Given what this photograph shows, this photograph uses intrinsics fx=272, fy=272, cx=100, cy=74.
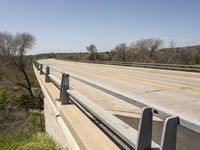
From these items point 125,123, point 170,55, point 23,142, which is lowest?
point 23,142

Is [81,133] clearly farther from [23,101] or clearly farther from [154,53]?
[154,53]

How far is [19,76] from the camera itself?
5403 cm

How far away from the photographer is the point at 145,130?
3039 mm

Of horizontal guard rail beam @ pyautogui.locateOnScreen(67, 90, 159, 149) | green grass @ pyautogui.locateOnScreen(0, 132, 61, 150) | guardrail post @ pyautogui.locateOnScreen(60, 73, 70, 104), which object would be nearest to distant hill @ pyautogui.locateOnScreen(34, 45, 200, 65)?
green grass @ pyautogui.locateOnScreen(0, 132, 61, 150)

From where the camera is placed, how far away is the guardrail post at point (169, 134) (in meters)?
2.51

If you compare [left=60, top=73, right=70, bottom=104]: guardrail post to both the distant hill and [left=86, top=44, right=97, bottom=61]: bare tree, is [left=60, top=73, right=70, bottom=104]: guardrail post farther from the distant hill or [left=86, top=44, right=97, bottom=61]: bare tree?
[left=86, top=44, right=97, bottom=61]: bare tree

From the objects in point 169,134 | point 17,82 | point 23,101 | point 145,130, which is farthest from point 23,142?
point 17,82

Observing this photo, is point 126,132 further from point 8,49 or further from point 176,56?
point 8,49

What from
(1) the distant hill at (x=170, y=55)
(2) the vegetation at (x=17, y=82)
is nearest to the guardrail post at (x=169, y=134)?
(2) the vegetation at (x=17, y=82)

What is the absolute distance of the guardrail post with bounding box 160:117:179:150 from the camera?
8.24 feet

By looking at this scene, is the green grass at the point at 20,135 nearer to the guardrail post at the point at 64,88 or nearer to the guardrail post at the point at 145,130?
the guardrail post at the point at 64,88

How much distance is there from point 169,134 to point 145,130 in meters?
0.50

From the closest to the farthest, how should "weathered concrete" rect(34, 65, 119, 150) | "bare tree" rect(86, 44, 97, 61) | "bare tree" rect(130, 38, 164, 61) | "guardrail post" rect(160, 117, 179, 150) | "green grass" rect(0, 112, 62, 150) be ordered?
"guardrail post" rect(160, 117, 179, 150) < "weathered concrete" rect(34, 65, 119, 150) < "green grass" rect(0, 112, 62, 150) < "bare tree" rect(130, 38, 164, 61) < "bare tree" rect(86, 44, 97, 61)

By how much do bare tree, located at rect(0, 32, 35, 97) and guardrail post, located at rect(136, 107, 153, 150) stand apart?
49619 millimetres
